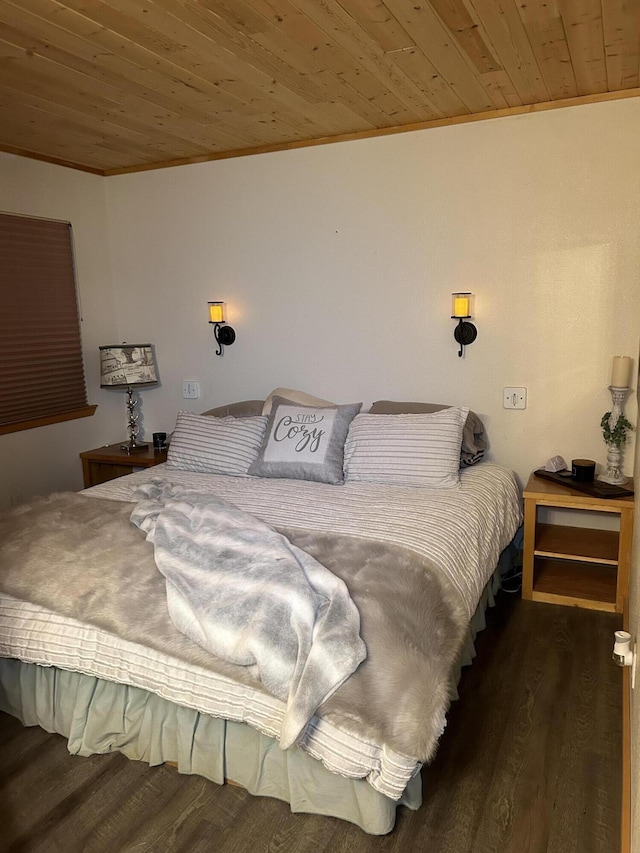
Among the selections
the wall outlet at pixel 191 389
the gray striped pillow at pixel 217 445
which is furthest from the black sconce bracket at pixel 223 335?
the gray striped pillow at pixel 217 445

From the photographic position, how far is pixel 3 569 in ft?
7.13

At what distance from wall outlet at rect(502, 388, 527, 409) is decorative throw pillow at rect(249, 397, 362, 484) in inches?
30.9

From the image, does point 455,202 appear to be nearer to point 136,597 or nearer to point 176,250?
point 176,250

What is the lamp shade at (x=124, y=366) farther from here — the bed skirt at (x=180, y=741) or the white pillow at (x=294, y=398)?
the bed skirt at (x=180, y=741)

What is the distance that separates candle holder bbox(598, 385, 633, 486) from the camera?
2986 mm

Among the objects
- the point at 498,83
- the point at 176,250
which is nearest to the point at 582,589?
the point at 498,83

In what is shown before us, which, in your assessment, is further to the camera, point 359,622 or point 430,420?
point 430,420

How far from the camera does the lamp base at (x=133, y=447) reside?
399 cm

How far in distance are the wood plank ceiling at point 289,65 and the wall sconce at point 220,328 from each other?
3.11ft

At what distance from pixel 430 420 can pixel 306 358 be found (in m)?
1.04

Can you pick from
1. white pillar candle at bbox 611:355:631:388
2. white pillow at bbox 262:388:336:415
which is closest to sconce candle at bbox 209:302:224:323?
white pillow at bbox 262:388:336:415

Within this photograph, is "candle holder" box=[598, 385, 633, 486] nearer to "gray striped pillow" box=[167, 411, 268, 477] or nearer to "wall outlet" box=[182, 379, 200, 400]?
"gray striped pillow" box=[167, 411, 268, 477]

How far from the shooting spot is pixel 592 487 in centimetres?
290

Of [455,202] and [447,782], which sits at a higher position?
[455,202]
